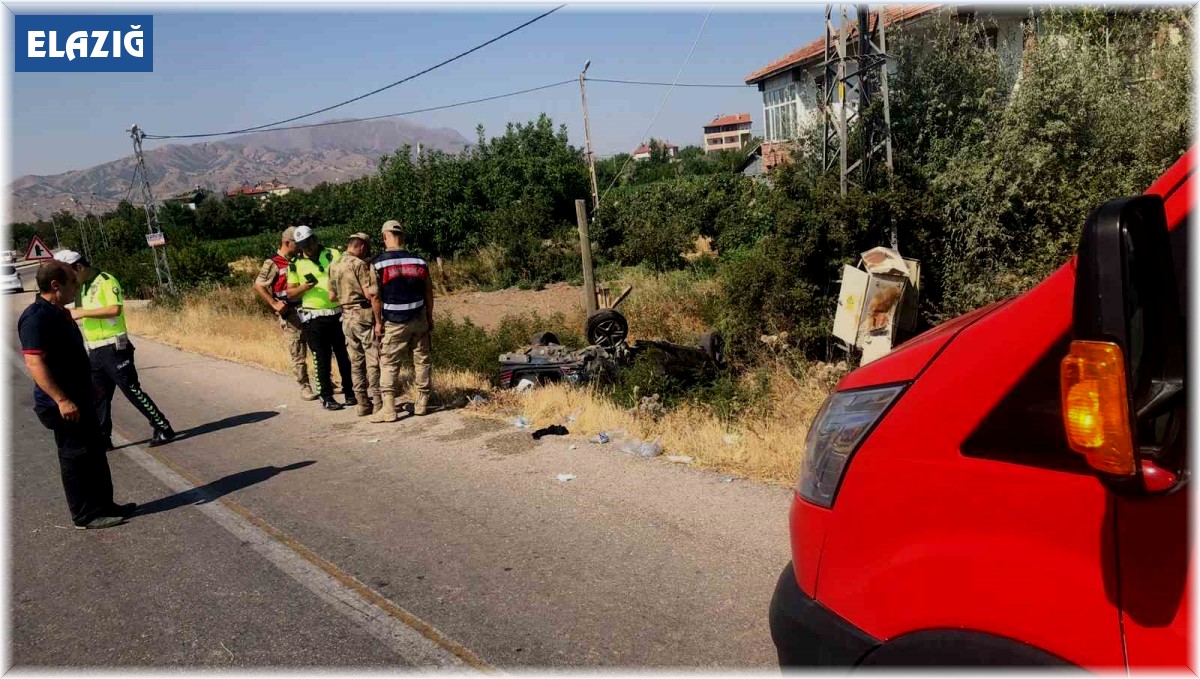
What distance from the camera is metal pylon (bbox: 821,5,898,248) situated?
1252 cm

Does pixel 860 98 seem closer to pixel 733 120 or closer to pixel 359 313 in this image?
pixel 359 313

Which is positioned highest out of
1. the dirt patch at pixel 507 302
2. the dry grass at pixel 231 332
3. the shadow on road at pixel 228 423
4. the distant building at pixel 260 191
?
the distant building at pixel 260 191

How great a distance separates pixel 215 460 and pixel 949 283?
10555mm

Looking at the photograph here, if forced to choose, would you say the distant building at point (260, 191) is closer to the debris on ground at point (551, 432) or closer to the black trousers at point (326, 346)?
the black trousers at point (326, 346)

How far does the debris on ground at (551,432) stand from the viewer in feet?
23.4

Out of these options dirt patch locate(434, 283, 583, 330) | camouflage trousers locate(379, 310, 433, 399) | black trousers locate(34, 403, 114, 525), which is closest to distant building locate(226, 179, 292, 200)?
dirt patch locate(434, 283, 583, 330)

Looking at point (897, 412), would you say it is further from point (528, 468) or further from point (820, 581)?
point (528, 468)

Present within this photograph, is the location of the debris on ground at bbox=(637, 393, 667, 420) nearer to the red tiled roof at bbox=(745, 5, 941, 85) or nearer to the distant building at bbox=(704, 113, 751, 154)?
the red tiled roof at bbox=(745, 5, 941, 85)

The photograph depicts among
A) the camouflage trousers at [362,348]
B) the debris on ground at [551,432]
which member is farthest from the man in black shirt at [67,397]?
the debris on ground at [551,432]

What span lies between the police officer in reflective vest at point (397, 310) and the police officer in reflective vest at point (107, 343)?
6.77 ft

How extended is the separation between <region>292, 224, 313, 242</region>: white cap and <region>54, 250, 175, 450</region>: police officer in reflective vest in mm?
1753

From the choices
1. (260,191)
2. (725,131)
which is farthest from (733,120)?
(260,191)

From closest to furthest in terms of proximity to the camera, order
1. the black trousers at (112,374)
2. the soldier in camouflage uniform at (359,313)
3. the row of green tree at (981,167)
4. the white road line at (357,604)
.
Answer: the white road line at (357,604) → the black trousers at (112,374) → the soldier in camouflage uniform at (359,313) → the row of green tree at (981,167)

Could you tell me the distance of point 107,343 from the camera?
24.9 ft
